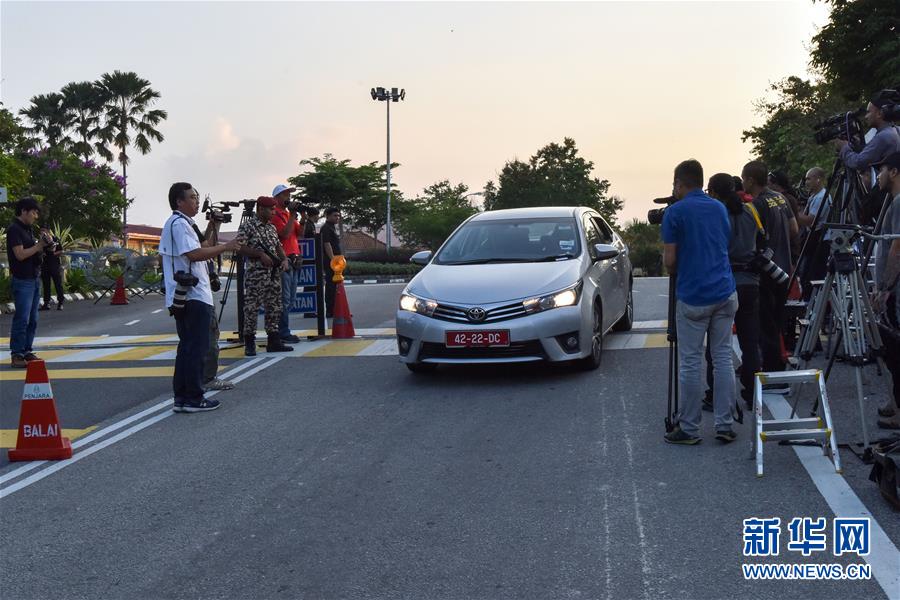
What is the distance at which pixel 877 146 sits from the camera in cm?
796

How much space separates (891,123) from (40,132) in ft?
203

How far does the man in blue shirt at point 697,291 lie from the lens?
6.38 meters

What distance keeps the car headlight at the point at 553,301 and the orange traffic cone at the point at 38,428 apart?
3964mm

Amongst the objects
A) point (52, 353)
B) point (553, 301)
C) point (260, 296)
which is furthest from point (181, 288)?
point (52, 353)

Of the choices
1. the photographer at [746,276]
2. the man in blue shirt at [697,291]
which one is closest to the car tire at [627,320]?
the photographer at [746,276]

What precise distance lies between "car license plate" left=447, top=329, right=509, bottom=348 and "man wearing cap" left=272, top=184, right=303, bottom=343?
368cm

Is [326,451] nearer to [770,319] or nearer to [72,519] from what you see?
[72,519]

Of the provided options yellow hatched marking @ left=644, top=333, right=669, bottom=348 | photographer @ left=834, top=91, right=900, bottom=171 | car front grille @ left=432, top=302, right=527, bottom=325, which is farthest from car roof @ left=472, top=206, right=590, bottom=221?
photographer @ left=834, top=91, right=900, bottom=171

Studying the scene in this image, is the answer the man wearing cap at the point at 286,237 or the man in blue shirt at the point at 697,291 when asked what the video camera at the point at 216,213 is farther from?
the man in blue shirt at the point at 697,291

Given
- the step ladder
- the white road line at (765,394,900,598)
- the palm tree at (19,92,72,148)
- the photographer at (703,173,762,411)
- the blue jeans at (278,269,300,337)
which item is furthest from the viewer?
the palm tree at (19,92,72,148)

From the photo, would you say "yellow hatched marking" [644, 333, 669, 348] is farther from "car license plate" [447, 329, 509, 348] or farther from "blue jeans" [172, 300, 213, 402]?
"blue jeans" [172, 300, 213, 402]

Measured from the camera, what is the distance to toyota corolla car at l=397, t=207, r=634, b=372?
8.76 metres

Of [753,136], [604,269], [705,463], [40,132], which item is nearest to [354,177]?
[40,132]

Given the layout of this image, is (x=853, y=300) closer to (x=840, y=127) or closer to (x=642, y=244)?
(x=840, y=127)
